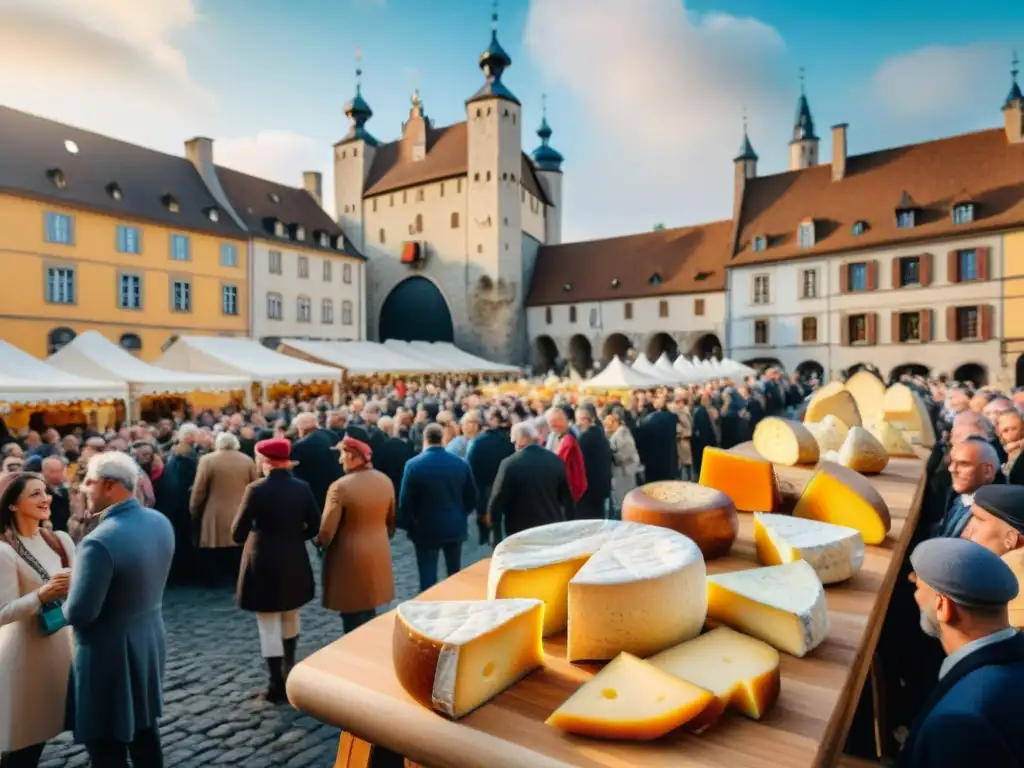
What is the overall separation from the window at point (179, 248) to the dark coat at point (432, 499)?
88.8 feet

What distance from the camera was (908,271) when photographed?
100 feet

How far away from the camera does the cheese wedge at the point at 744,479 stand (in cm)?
242

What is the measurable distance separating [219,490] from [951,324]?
33.1m

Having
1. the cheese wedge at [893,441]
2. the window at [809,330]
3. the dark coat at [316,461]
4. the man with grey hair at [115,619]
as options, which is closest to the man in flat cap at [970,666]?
the cheese wedge at [893,441]

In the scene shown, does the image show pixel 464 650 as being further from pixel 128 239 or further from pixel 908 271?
pixel 908 271

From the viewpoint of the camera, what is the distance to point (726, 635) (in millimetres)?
1388

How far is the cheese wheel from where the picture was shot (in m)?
1.82

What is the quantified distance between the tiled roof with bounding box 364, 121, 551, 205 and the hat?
40.0 m

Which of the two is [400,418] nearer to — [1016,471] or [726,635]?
[1016,471]

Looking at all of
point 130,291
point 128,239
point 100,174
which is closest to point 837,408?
point 130,291

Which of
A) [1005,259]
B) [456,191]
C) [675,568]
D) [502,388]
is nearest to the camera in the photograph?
[675,568]

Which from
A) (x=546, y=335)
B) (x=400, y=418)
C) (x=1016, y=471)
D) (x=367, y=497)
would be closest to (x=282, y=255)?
(x=546, y=335)

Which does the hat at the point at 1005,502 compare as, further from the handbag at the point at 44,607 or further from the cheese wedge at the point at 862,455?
the handbag at the point at 44,607

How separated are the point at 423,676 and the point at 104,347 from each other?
17.4 m
